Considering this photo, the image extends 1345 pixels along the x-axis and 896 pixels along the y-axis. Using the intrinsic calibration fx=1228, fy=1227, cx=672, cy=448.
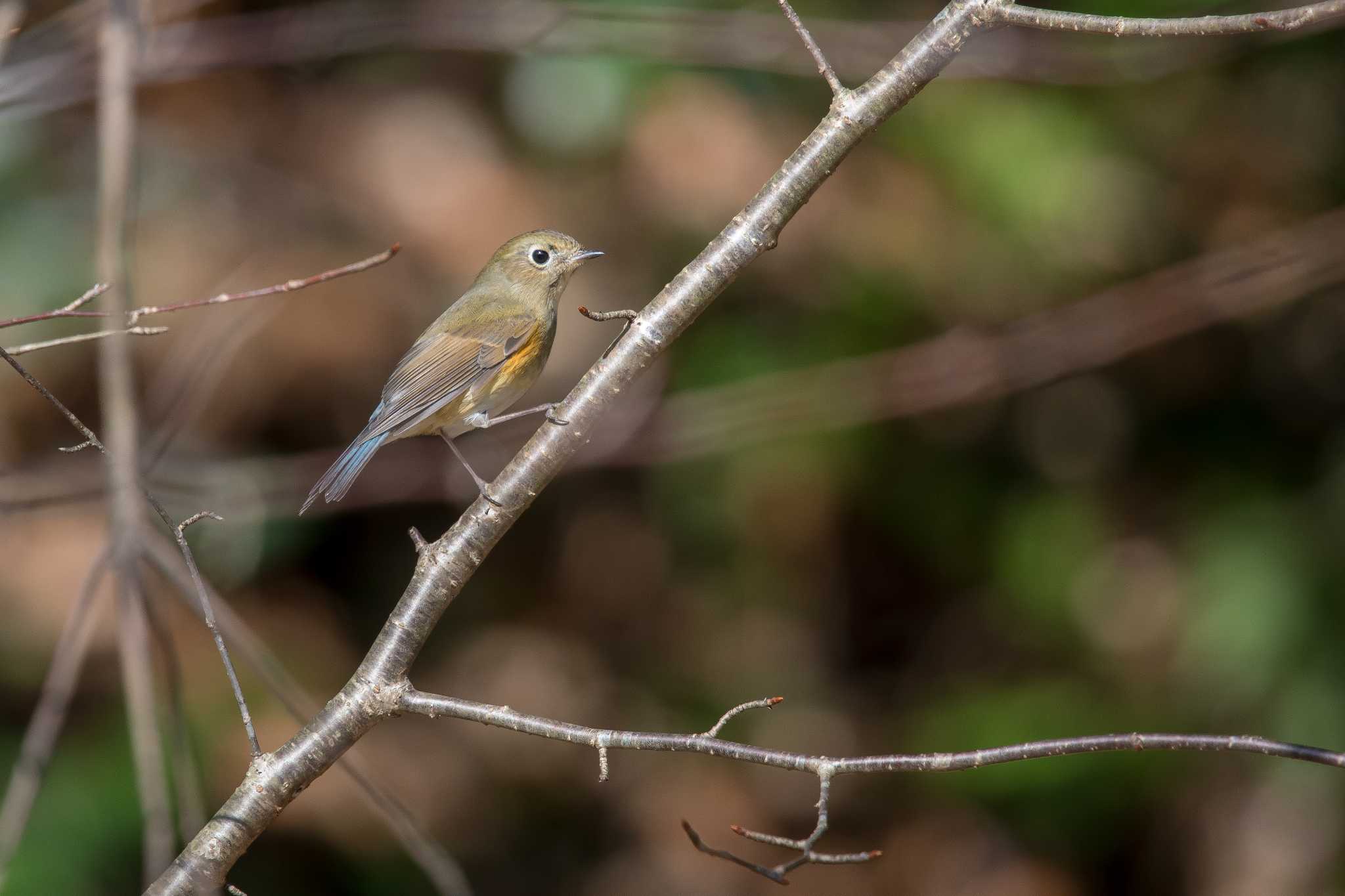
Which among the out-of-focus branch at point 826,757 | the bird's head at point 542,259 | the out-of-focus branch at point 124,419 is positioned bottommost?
the out-of-focus branch at point 826,757

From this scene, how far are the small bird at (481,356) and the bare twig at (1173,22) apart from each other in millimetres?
1724

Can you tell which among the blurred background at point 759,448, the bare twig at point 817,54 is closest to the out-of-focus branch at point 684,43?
the blurred background at point 759,448

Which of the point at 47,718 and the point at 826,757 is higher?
the point at 47,718

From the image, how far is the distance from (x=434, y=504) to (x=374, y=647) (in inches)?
151

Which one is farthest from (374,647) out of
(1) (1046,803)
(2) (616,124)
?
(1) (1046,803)

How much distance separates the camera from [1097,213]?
4.98m

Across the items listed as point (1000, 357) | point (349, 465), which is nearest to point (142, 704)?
point (349, 465)

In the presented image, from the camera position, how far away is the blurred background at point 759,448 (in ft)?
15.4

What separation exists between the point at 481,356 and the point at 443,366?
0.12 m

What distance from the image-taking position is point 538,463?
2.19 meters

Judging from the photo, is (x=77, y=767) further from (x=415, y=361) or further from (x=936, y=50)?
(x=936, y=50)

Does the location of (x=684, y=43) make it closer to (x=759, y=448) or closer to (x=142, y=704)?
(x=759, y=448)

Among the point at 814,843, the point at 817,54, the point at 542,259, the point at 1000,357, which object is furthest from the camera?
the point at 1000,357

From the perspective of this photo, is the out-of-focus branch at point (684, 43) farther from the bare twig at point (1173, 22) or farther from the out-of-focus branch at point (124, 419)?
the bare twig at point (1173, 22)
